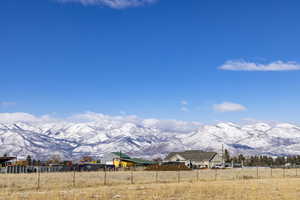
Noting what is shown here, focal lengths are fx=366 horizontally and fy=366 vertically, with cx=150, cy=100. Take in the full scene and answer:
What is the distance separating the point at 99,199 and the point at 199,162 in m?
111

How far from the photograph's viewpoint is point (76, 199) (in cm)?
2820

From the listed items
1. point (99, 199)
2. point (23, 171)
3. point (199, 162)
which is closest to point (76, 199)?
point (99, 199)

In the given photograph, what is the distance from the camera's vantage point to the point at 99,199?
95.2ft

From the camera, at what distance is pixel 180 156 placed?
14262 centimetres

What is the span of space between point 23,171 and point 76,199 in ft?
204

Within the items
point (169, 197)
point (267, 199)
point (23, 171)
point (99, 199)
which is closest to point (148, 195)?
point (169, 197)

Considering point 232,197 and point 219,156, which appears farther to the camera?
point 219,156

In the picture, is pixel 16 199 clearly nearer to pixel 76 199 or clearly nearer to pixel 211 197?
pixel 76 199

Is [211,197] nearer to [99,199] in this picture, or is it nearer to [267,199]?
[267,199]

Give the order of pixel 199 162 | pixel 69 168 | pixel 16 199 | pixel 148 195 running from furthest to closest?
pixel 199 162
pixel 69 168
pixel 148 195
pixel 16 199

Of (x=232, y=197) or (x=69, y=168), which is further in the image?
(x=69, y=168)

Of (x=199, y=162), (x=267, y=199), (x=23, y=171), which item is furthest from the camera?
(x=199, y=162)

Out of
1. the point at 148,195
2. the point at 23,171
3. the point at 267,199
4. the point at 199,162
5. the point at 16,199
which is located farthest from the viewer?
the point at 199,162

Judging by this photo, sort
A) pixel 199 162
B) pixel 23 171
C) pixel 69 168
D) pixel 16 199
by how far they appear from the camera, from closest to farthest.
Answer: pixel 16 199 < pixel 23 171 < pixel 69 168 < pixel 199 162
